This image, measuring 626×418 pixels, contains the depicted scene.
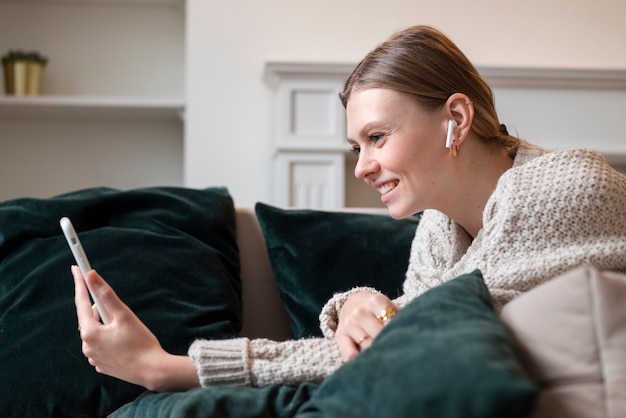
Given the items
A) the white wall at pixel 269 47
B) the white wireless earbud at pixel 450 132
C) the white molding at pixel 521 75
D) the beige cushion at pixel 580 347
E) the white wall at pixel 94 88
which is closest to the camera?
the beige cushion at pixel 580 347

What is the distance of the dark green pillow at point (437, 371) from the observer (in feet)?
2.54

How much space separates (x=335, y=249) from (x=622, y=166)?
2.14m

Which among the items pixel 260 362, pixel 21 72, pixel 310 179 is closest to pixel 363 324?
pixel 260 362

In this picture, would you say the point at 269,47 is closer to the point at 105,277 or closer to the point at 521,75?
the point at 521,75

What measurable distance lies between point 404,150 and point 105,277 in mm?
635

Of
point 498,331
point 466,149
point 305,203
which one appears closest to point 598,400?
point 498,331

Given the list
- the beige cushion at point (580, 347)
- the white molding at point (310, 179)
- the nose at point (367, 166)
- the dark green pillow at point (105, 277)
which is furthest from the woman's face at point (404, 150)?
the white molding at point (310, 179)

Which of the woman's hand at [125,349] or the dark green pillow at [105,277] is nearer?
the woman's hand at [125,349]

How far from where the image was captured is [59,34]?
372 centimetres

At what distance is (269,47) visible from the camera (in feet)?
11.6

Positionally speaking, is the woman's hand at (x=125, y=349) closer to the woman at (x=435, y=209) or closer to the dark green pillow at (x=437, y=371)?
the woman at (x=435, y=209)

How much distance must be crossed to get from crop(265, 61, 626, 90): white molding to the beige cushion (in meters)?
2.49

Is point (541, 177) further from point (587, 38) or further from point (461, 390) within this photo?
point (587, 38)

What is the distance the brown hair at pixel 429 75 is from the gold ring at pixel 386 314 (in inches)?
16.9
